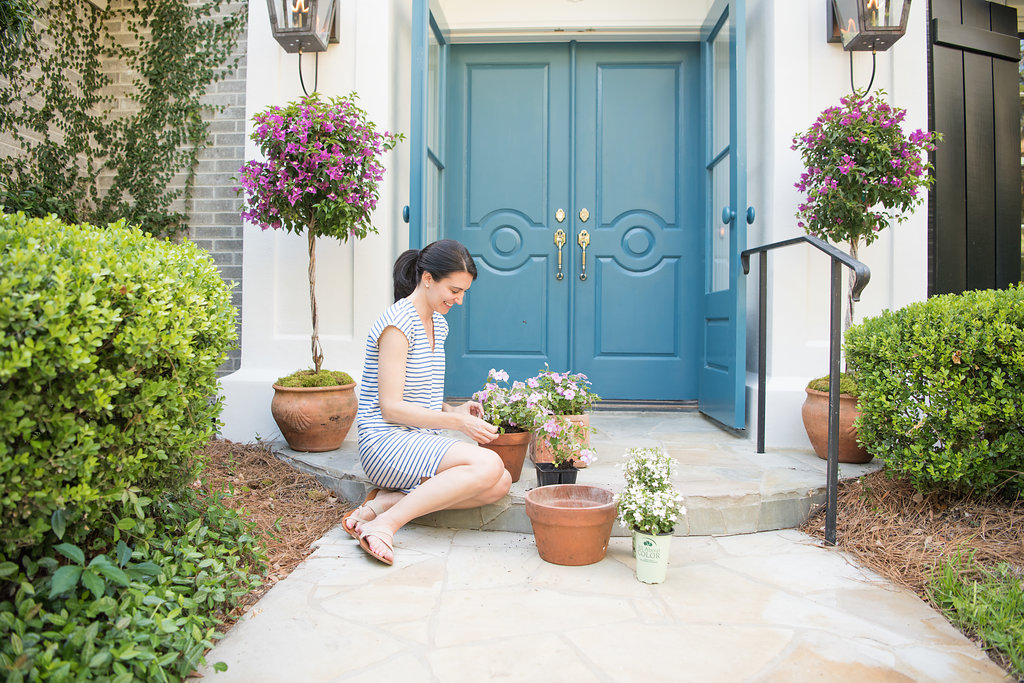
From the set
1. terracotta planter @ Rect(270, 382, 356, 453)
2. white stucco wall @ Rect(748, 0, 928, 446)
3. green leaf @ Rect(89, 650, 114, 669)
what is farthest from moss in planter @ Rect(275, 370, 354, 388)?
white stucco wall @ Rect(748, 0, 928, 446)

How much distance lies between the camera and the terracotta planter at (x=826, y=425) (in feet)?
9.93

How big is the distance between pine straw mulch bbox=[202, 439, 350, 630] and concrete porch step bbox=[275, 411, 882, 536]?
0.09 metres

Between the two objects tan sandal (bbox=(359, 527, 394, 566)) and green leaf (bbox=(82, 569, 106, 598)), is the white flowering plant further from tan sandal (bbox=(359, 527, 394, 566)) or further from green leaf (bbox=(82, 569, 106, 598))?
green leaf (bbox=(82, 569, 106, 598))

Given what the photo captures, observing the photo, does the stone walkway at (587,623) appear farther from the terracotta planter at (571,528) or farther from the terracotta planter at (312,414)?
the terracotta planter at (312,414)

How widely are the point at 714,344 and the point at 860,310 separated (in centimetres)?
80

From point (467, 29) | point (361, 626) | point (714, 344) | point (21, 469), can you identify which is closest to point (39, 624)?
point (21, 469)

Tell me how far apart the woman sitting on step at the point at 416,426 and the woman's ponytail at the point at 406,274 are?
77 millimetres

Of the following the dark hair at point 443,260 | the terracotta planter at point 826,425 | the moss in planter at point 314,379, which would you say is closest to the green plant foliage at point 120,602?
the dark hair at point 443,260

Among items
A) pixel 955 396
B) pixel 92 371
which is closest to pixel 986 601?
pixel 955 396

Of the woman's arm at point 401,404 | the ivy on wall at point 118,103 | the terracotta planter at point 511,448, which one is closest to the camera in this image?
the woman's arm at point 401,404

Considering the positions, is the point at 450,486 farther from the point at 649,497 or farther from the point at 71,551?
the point at 71,551

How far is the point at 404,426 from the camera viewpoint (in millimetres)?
2543

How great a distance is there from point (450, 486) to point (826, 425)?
73.3 inches

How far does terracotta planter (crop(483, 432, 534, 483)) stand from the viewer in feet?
8.69
